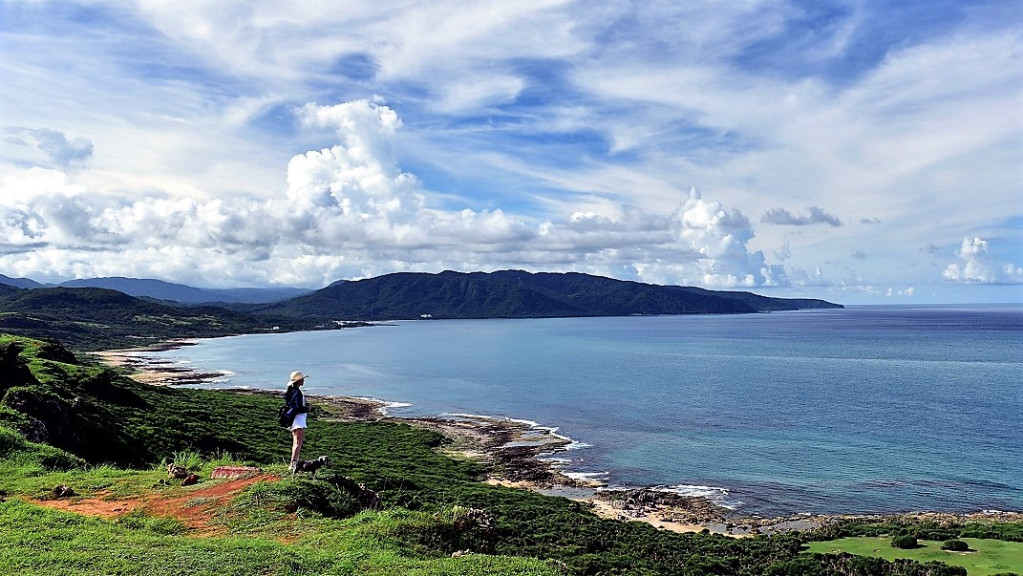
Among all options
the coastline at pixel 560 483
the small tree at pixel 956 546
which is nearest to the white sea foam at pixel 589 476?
the coastline at pixel 560 483

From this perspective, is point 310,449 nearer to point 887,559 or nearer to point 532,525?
point 532,525

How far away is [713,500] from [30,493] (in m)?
44.5

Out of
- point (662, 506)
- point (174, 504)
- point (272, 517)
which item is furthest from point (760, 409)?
point (174, 504)

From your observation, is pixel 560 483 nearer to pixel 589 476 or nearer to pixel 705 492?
pixel 589 476

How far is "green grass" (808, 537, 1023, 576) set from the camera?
30273 millimetres

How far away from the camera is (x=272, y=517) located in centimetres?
1494

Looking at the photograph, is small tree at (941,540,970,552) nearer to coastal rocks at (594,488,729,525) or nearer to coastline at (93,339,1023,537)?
coastline at (93,339,1023,537)

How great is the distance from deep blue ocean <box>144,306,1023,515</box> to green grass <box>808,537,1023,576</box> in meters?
9.94

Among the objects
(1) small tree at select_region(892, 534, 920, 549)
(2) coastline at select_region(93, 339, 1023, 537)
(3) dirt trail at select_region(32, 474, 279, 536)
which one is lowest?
(2) coastline at select_region(93, 339, 1023, 537)

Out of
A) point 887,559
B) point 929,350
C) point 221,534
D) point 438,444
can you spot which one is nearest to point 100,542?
point 221,534

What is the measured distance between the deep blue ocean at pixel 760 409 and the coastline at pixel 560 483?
7.09 feet

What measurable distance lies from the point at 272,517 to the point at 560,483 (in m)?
41.4

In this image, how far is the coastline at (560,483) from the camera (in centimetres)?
4297

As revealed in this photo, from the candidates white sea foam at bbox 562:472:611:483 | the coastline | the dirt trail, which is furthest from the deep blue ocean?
the dirt trail
